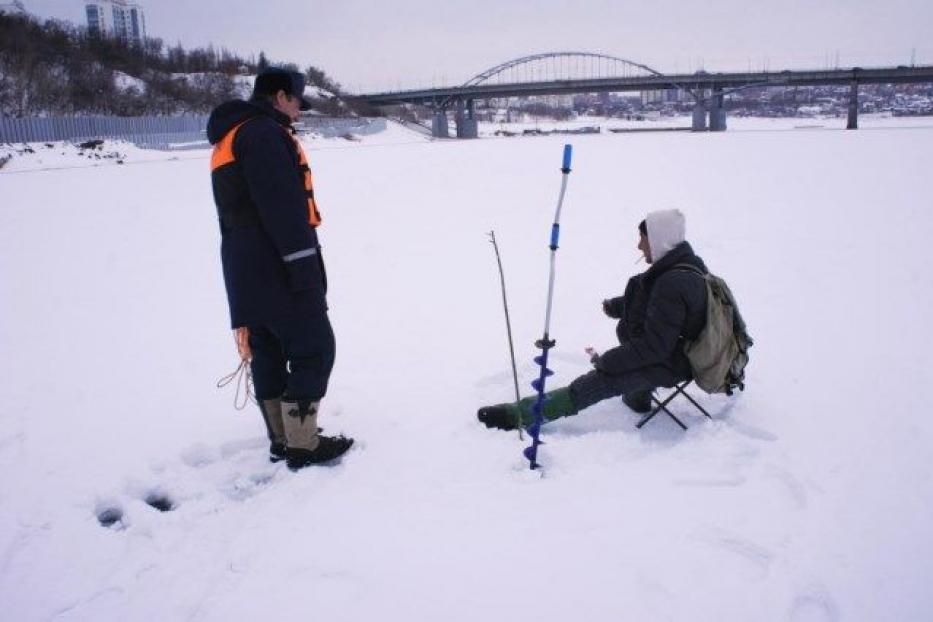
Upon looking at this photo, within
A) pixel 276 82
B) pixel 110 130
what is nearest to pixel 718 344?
pixel 276 82

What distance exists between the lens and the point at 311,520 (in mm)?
3309

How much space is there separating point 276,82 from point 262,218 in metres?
0.77

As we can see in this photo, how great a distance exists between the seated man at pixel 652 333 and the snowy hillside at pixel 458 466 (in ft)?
0.89

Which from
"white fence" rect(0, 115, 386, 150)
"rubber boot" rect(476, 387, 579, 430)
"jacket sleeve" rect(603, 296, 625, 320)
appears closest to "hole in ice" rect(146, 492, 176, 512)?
"rubber boot" rect(476, 387, 579, 430)

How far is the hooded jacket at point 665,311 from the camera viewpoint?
3.79 meters

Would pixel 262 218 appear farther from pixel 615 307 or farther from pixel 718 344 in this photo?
pixel 718 344

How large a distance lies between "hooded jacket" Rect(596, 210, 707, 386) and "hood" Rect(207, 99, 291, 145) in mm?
2389

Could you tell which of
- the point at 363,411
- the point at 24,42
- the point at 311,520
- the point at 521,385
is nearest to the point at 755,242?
the point at 521,385

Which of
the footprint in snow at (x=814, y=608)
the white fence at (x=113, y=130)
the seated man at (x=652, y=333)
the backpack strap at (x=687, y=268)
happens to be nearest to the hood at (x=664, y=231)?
the seated man at (x=652, y=333)

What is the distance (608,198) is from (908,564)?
12.2 metres

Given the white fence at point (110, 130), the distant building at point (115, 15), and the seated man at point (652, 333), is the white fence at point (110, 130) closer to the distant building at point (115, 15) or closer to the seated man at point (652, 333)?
the seated man at point (652, 333)

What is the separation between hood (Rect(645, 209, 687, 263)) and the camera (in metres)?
3.87

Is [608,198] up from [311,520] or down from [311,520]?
up

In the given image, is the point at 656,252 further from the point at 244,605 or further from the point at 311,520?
the point at 244,605
